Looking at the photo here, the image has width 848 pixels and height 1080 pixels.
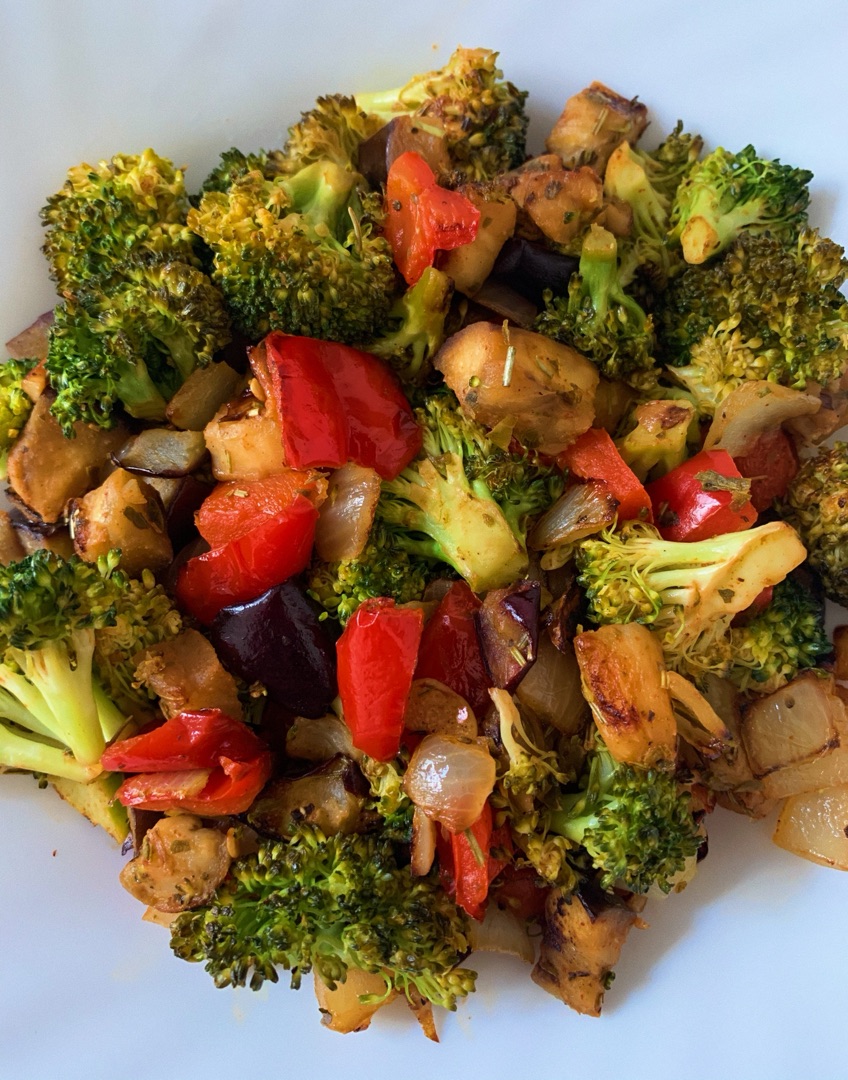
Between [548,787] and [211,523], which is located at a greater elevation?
[211,523]

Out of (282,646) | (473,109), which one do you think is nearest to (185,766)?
(282,646)

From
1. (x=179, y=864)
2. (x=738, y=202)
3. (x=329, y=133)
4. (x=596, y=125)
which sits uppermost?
(x=329, y=133)

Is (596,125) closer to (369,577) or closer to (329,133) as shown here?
(329,133)

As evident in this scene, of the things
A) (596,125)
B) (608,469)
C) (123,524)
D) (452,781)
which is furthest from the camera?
(596,125)

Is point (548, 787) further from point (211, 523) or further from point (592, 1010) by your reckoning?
point (211, 523)

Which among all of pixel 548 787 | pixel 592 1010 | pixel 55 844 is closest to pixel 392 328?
pixel 548 787

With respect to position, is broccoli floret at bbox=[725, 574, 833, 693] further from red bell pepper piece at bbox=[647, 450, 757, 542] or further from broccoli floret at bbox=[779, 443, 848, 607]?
red bell pepper piece at bbox=[647, 450, 757, 542]

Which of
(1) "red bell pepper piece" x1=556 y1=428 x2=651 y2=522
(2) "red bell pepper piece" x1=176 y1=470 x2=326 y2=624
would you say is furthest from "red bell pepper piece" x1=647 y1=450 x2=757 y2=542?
(2) "red bell pepper piece" x1=176 y1=470 x2=326 y2=624
